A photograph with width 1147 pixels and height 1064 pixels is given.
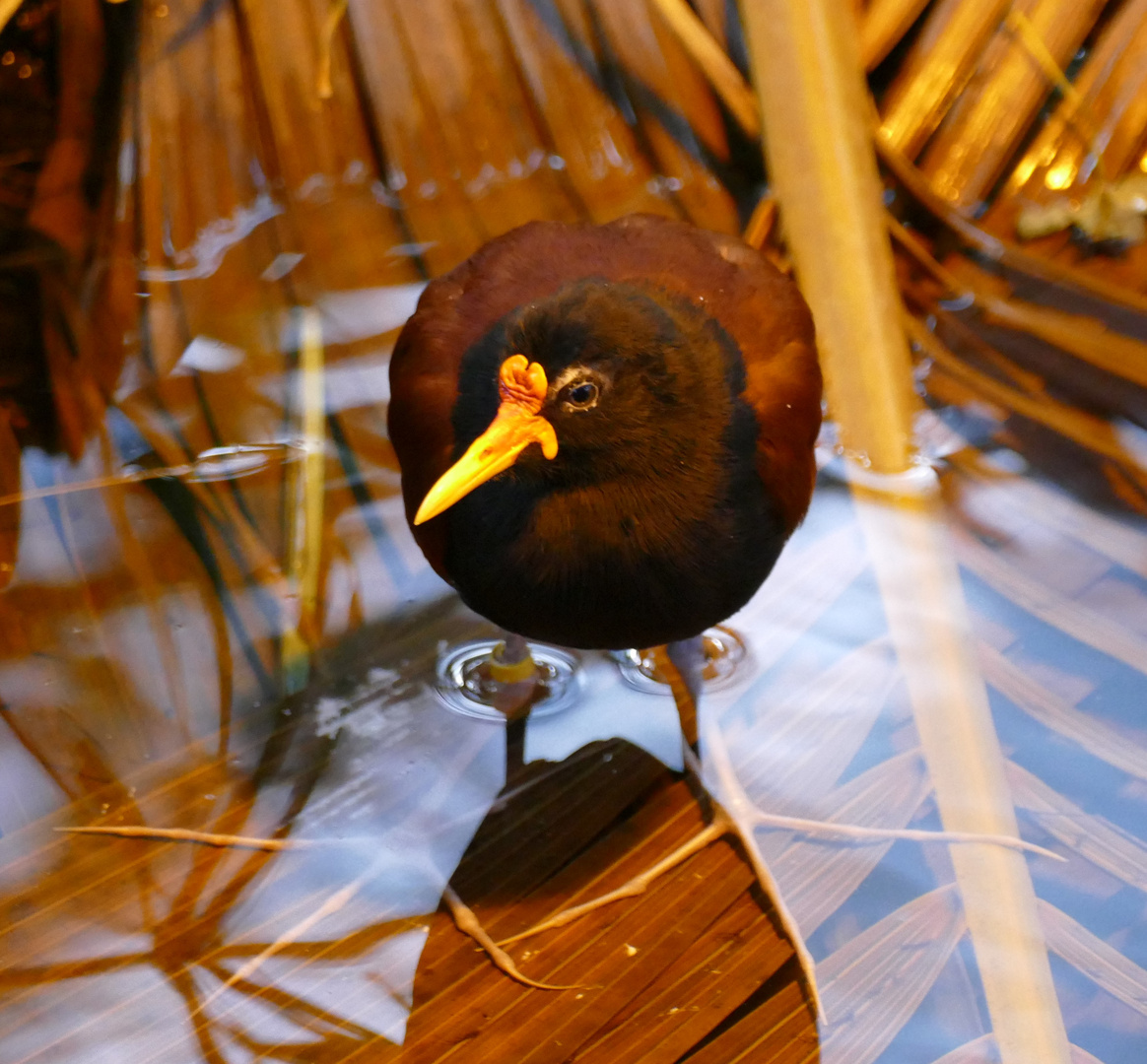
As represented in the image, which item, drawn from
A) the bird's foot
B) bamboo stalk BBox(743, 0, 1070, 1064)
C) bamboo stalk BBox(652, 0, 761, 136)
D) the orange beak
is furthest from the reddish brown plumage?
bamboo stalk BBox(652, 0, 761, 136)

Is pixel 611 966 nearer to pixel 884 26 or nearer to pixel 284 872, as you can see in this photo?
pixel 284 872

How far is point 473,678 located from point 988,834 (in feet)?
1.80

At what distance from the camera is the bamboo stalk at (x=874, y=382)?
101 cm

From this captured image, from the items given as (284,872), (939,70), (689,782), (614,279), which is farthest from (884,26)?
(284,872)

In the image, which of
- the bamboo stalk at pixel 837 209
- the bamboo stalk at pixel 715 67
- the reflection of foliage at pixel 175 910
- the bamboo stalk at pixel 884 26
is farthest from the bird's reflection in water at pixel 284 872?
the bamboo stalk at pixel 884 26

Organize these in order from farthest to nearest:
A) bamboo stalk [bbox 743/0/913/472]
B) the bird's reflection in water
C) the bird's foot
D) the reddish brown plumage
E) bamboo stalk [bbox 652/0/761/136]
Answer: bamboo stalk [bbox 652/0/761/136] → bamboo stalk [bbox 743/0/913/472] → the reddish brown plumage → the bird's foot → the bird's reflection in water

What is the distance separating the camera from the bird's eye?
1012 millimetres

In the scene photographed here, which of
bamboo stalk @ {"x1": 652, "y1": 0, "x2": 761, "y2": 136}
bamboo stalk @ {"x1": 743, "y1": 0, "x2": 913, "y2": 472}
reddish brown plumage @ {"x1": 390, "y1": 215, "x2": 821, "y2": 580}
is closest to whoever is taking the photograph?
reddish brown plumage @ {"x1": 390, "y1": 215, "x2": 821, "y2": 580}

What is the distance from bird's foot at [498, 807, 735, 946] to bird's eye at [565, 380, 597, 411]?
0.40m

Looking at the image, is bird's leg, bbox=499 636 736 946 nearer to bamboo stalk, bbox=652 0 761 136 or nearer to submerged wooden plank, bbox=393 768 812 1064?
submerged wooden plank, bbox=393 768 812 1064

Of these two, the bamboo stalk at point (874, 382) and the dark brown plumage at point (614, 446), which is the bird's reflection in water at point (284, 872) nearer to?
the dark brown plumage at point (614, 446)

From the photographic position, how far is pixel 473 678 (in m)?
1.21

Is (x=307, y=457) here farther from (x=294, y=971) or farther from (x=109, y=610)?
(x=294, y=971)

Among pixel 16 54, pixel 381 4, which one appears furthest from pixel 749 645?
pixel 16 54
